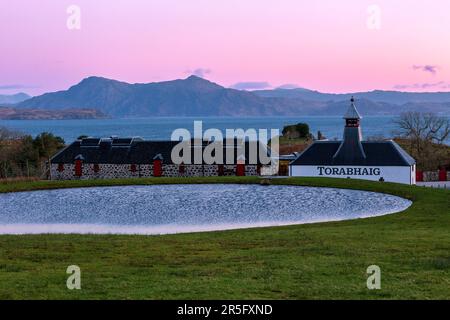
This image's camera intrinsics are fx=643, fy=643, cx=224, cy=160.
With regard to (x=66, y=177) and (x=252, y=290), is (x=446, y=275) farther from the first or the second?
(x=66, y=177)

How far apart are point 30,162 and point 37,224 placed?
4512 centimetres

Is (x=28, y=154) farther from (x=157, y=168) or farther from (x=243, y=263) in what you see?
(x=243, y=263)

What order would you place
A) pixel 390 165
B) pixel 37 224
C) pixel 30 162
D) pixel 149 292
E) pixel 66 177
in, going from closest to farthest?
pixel 149 292 < pixel 37 224 < pixel 390 165 < pixel 66 177 < pixel 30 162

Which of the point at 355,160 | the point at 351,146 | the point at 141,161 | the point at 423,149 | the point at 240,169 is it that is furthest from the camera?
the point at 423,149

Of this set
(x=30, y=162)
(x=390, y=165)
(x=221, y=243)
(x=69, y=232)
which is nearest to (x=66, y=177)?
(x=30, y=162)

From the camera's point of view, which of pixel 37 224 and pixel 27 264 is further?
pixel 37 224

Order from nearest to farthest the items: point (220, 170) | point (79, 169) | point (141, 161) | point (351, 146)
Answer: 1. point (351, 146)
2. point (220, 170)
3. point (141, 161)
4. point (79, 169)

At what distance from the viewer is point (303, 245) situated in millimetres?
20578

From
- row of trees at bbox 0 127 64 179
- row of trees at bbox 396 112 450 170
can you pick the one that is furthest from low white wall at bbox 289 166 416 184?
row of trees at bbox 0 127 64 179

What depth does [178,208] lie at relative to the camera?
35500mm

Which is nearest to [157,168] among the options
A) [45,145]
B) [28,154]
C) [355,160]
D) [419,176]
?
[355,160]

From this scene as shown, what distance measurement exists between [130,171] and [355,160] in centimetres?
2180

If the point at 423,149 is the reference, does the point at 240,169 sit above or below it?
below

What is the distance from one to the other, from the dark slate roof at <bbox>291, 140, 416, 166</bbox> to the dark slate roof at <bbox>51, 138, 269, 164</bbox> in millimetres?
5782
